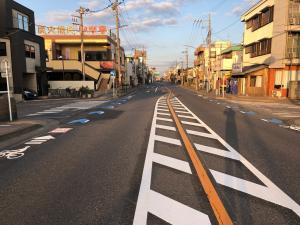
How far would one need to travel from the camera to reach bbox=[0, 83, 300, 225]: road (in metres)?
4.28

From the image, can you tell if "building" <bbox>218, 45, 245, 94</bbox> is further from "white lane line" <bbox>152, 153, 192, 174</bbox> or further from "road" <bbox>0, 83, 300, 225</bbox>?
"white lane line" <bbox>152, 153, 192, 174</bbox>

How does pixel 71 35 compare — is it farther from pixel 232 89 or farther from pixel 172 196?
pixel 172 196

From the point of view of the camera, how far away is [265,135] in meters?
10.8

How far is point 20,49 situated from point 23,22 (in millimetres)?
4537

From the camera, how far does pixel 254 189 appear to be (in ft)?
17.2

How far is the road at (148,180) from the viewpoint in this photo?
14.0 ft

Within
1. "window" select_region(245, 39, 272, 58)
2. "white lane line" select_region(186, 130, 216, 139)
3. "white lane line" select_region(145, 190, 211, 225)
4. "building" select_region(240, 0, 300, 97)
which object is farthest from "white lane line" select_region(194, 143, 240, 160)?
"window" select_region(245, 39, 272, 58)

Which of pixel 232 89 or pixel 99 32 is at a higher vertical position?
pixel 99 32

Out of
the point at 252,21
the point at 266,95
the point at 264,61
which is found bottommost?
the point at 266,95

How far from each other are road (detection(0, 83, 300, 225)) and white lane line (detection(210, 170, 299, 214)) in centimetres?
1

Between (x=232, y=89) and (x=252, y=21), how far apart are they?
11.5 meters

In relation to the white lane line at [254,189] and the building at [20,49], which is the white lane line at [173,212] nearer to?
the white lane line at [254,189]

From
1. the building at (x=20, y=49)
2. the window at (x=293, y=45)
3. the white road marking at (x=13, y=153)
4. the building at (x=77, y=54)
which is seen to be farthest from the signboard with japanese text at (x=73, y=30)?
the white road marking at (x=13, y=153)

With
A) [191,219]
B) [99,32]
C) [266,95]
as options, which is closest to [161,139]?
[191,219]
